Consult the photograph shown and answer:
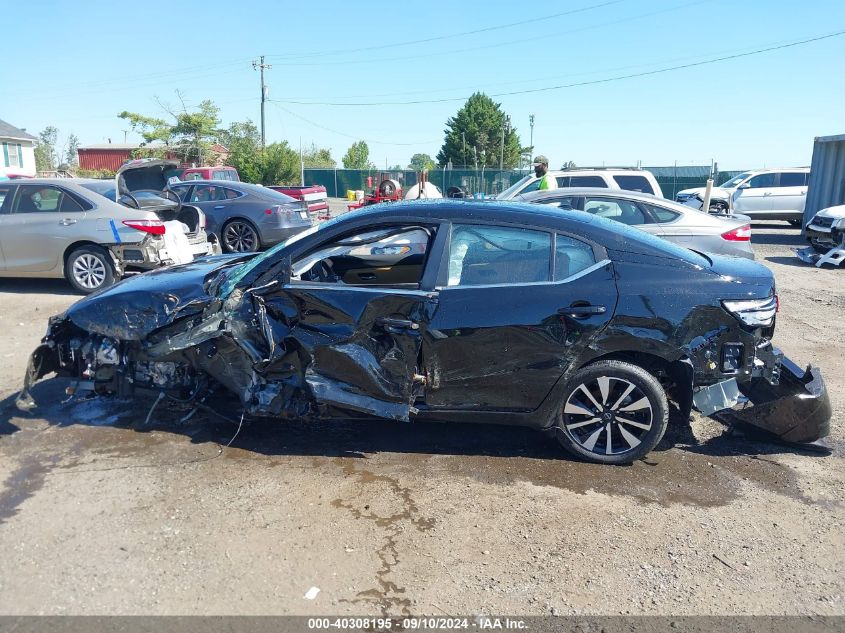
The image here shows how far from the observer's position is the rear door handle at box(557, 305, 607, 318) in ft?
14.0

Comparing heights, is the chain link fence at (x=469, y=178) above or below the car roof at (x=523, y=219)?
above

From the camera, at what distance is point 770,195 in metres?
21.8

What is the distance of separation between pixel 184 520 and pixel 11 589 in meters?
0.86

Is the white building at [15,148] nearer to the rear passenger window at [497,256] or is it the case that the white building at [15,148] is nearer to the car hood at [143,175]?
the car hood at [143,175]

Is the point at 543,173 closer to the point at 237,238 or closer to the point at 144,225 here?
the point at 237,238

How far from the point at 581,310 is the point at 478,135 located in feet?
237

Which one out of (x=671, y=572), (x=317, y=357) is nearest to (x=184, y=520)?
(x=317, y=357)

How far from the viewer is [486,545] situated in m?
3.59

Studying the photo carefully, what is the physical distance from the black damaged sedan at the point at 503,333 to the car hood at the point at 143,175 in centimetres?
542

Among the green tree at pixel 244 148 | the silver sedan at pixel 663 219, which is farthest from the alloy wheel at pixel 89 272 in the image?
the green tree at pixel 244 148

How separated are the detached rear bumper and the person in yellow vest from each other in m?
7.13

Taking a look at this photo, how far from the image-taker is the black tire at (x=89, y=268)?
9.34 m

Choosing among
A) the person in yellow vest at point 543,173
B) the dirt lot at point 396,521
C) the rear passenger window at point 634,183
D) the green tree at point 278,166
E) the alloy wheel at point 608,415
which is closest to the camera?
the dirt lot at point 396,521

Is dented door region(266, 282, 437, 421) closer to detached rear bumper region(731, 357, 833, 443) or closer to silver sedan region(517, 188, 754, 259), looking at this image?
detached rear bumper region(731, 357, 833, 443)
